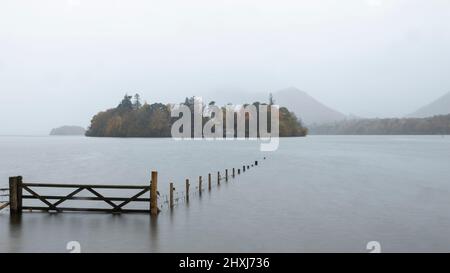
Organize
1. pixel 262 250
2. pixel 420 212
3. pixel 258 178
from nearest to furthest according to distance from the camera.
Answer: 1. pixel 262 250
2. pixel 420 212
3. pixel 258 178

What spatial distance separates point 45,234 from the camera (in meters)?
21.1

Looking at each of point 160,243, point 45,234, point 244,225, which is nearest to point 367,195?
point 244,225

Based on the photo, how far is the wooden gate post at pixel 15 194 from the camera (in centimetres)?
2400

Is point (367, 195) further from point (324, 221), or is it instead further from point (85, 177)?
point (85, 177)

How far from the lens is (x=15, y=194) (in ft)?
80.4

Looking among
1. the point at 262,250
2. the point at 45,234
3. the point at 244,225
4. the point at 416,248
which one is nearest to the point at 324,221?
the point at 244,225

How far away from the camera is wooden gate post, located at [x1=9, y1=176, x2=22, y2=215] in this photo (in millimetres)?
24000

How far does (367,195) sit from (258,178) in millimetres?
18455

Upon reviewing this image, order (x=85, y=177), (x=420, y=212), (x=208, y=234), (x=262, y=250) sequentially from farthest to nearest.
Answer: (x=85, y=177) < (x=420, y=212) < (x=208, y=234) < (x=262, y=250)
